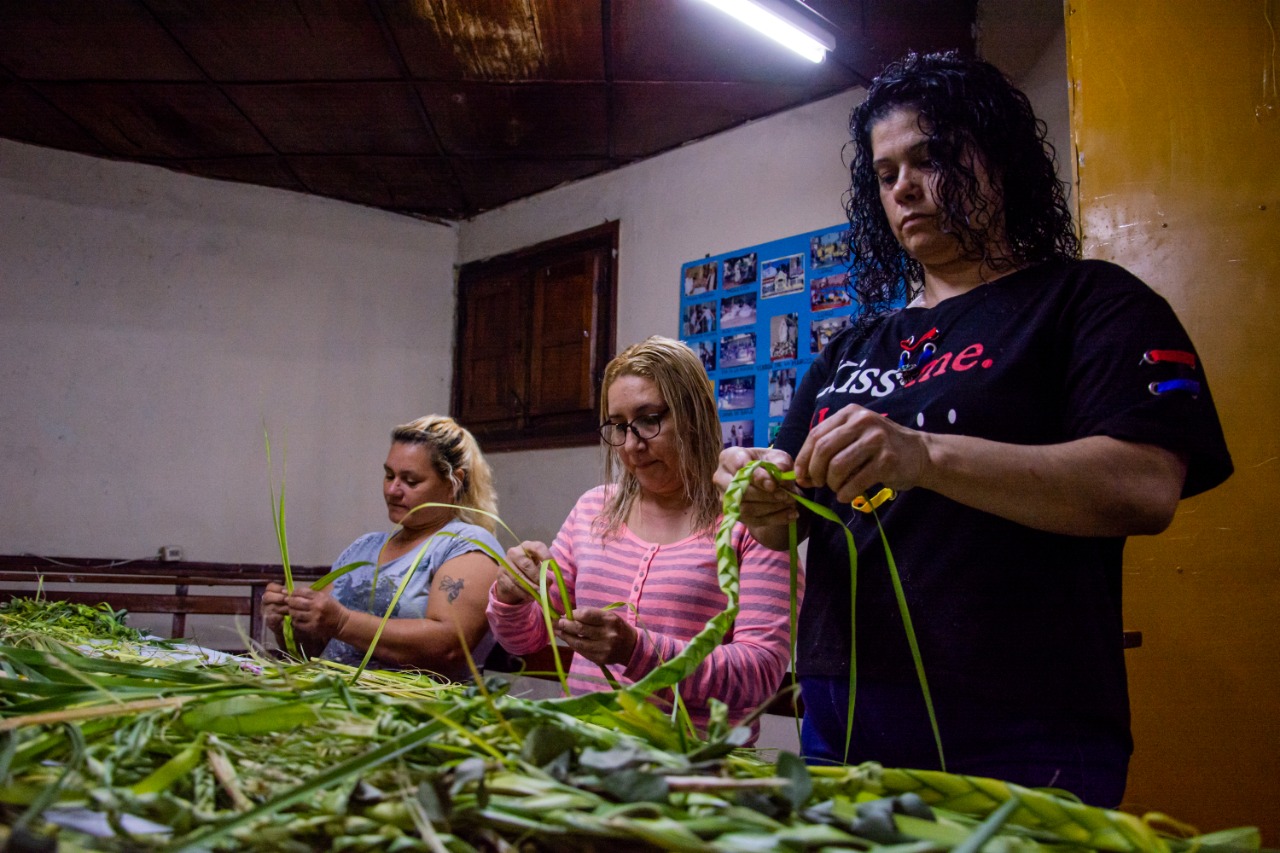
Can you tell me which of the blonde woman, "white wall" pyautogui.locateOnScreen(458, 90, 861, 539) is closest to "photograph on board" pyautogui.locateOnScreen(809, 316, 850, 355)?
"white wall" pyautogui.locateOnScreen(458, 90, 861, 539)

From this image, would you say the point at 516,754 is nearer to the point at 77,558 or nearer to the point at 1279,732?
the point at 1279,732

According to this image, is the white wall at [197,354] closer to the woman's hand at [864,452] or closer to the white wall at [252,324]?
the white wall at [252,324]

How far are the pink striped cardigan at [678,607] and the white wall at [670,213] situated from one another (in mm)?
2170

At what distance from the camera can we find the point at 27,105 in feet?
12.2

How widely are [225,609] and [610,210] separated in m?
2.46

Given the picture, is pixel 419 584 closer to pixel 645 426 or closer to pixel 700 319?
pixel 645 426

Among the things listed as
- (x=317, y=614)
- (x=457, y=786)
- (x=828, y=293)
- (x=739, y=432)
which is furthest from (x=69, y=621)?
(x=828, y=293)

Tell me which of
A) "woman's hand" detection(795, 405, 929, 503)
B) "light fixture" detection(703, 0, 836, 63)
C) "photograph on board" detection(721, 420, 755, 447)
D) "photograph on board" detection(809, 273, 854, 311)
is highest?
"light fixture" detection(703, 0, 836, 63)

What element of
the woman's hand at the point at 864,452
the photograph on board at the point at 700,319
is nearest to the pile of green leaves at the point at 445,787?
the woman's hand at the point at 864,452

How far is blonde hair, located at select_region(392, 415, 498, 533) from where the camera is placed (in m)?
A: 2.59

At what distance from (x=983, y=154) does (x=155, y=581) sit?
3.41 meters

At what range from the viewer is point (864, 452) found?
0.81 meters

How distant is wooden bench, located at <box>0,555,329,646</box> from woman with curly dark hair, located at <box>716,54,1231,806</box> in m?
2.37

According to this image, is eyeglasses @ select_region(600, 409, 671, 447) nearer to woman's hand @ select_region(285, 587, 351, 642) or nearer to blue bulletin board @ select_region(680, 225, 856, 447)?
woman's hand @ select_region(285, 587, 351, 642)
